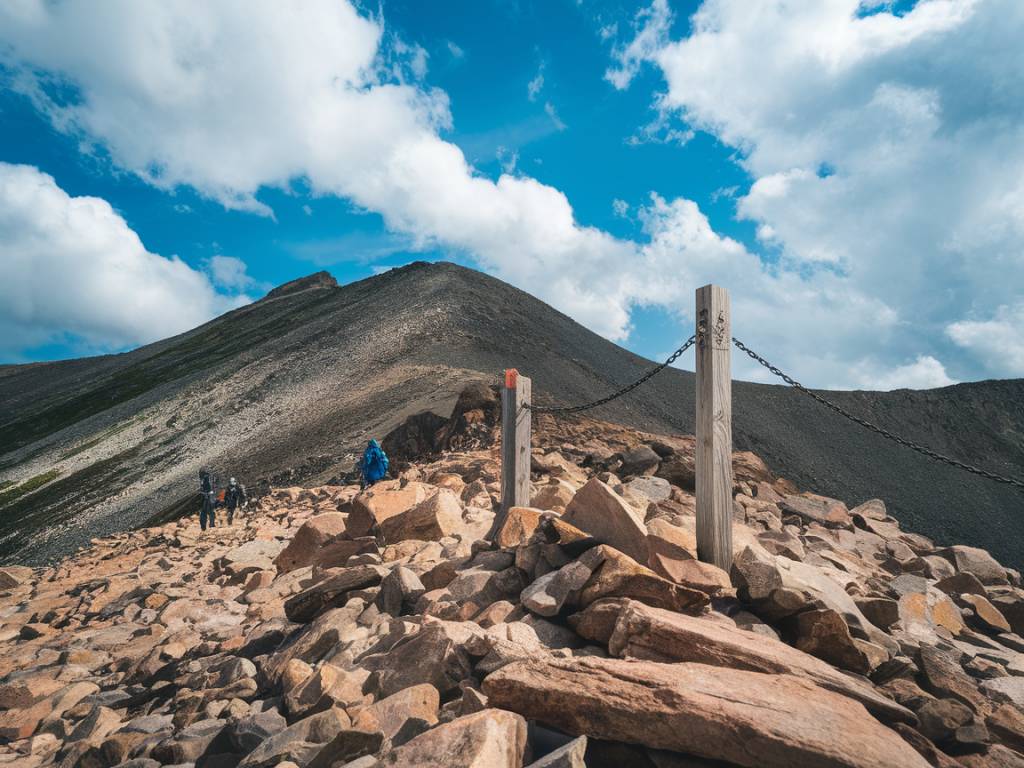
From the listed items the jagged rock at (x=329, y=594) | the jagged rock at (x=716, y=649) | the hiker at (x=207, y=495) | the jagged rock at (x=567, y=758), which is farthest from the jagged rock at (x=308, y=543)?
the hiker at (x=207, y=495)

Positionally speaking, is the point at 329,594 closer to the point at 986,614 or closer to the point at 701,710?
the point at 701,710

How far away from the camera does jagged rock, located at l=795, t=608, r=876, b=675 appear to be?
410cm

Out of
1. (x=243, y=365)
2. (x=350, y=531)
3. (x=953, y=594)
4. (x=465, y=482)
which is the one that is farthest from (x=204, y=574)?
(x=243, y=365)

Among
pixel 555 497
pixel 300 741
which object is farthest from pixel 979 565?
pixel 300 741

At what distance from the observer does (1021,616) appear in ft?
20.6

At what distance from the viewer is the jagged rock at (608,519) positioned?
509cm

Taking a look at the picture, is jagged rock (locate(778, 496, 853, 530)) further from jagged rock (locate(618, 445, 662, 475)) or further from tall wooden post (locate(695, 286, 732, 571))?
tall wooden post (locate(695, 286, 732, 571))

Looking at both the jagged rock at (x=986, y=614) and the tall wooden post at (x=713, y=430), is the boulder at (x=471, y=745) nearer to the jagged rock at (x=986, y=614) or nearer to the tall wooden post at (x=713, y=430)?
the tall wooden post at (x=713, y=430)

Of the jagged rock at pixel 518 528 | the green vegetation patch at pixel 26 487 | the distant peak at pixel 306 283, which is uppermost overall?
the distant peak at pixel 306 283

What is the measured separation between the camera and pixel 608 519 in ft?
17.6

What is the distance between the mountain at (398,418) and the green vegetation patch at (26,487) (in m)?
0.23

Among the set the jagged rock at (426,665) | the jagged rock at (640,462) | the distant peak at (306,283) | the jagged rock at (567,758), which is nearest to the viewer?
the jagged rock at (567,758)

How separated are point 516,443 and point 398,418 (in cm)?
1843

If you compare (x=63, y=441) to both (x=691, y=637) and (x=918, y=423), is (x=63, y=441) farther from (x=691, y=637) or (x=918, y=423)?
(x=918, y=423)
